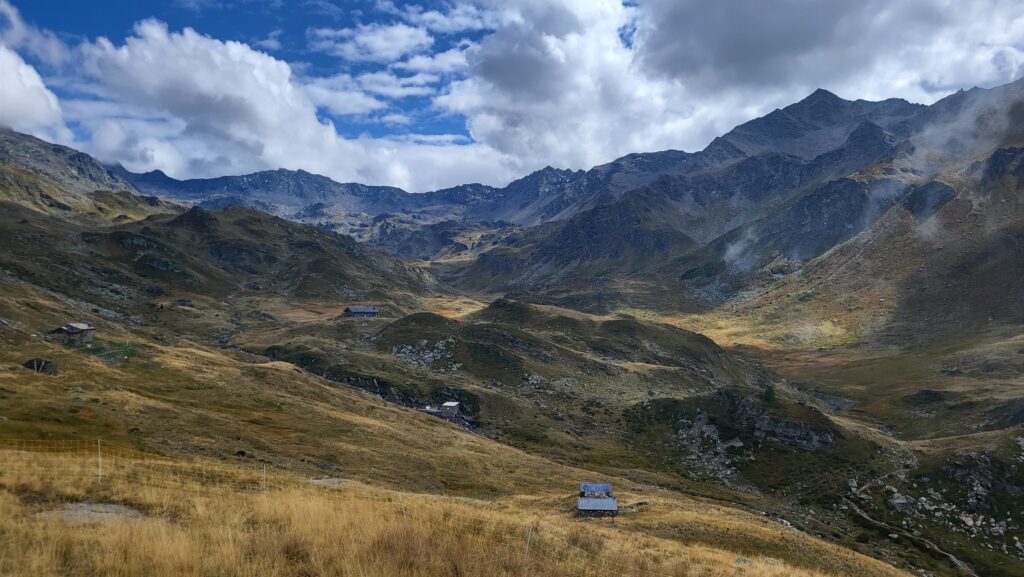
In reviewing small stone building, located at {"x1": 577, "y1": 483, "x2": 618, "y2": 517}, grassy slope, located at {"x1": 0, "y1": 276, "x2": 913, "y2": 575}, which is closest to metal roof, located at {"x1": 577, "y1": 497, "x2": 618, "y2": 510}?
small stone building, located at {"x1": 577, "y1": 483, "x2": 618, "y2": 517}

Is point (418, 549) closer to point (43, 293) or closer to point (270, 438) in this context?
point (270, 438)

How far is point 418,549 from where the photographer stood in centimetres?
1151

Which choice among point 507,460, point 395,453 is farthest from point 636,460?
point 395,453

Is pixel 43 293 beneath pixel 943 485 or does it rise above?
above

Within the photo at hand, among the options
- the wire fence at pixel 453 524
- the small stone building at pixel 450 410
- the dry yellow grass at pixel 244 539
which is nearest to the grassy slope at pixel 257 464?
the dry yellow grass at pixel 244 539

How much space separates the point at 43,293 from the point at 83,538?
15374 centimetres

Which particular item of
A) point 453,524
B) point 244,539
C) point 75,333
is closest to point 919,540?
point 453,524

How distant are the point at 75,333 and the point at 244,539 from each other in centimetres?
10722

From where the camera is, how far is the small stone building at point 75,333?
92.9 meters

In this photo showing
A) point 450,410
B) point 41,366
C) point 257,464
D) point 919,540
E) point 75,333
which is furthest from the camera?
point 450,410

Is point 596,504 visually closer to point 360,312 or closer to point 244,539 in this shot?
point 244,539

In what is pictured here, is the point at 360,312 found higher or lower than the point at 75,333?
higher

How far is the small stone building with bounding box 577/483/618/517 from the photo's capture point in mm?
45406

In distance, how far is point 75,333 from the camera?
93.8 meters
